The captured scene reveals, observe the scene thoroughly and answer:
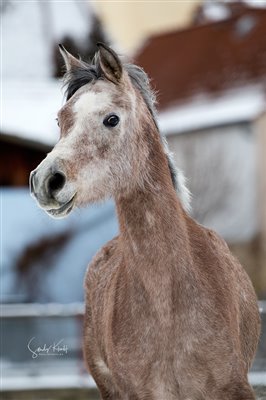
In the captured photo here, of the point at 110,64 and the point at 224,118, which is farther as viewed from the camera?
the point at 224,118

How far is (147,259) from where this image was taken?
5.75 m

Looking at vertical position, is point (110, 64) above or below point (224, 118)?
below

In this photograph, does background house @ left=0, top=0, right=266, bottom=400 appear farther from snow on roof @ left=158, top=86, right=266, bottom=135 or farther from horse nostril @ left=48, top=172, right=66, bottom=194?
horse nostril @ left=48, top=172, right=66, bottom=194

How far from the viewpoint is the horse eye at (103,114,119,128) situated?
5590 millimetres

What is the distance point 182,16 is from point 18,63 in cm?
572

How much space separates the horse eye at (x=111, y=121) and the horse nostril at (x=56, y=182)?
0.44m

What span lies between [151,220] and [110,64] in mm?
850

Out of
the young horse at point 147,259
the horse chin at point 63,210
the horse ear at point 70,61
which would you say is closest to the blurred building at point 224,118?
the horse ear at point 70,61

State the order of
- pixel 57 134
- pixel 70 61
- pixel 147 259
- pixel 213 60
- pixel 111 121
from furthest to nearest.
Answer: pixel 213 60 < pixel 57 134 < pixel 70 61 < pixel 147 259 < pixel 111 121

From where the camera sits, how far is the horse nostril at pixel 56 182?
5.25 metres

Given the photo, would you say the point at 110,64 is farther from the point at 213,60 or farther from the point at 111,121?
the point at 213,60

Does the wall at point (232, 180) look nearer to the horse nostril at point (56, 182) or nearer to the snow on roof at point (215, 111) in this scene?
the snow on roof at point (215, 111)
